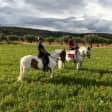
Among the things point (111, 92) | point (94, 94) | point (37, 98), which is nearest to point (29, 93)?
point (37, 98)

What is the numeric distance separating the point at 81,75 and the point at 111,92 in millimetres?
5063

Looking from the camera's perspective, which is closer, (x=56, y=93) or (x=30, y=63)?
(x=56, y=93)

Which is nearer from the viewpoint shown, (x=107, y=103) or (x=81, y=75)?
(x=107, y=103)

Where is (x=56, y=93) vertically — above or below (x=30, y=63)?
below

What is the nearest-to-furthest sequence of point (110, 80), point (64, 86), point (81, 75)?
point (64, 86) → point (110, 80) → point (81, 75)

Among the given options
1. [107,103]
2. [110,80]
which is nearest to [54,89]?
[107,103]

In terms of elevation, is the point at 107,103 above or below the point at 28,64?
below

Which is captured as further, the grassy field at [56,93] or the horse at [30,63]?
the horse at [30,63]

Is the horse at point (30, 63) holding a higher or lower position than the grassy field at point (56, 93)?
higher

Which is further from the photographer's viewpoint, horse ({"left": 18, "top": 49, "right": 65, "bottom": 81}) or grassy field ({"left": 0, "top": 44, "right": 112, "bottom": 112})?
horse ({"left": 18, "top": 49, "right": 65, "bottom": 81})

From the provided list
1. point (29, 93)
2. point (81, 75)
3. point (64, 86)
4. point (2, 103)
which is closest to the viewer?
point (2, 103)

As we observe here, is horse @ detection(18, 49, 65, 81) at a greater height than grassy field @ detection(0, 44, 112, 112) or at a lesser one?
greater

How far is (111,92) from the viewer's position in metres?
14.3

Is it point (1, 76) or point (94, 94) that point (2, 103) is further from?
point (1, 76)
